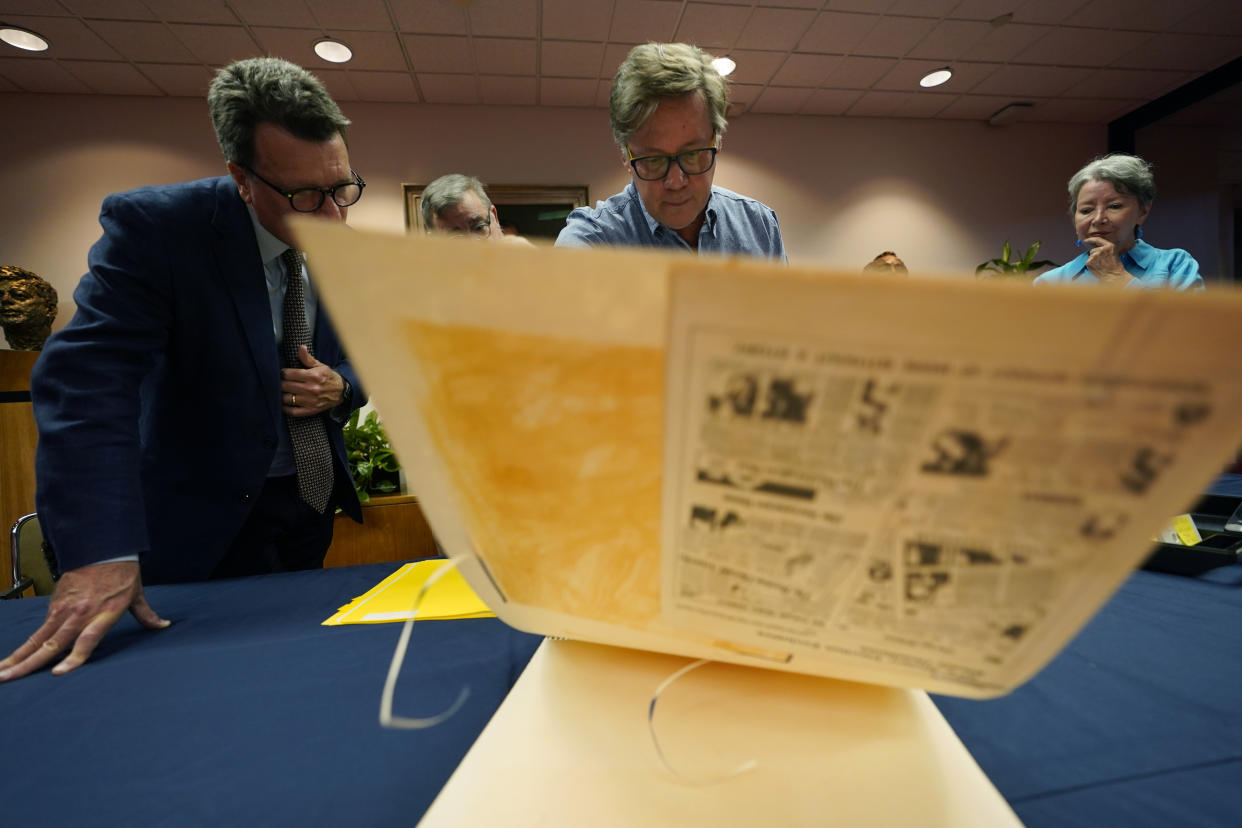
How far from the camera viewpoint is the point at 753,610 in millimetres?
227

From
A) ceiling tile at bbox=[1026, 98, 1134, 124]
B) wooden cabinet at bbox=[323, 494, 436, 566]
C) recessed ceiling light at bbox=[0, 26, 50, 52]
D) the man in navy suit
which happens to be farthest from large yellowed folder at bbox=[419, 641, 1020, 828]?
ceiling tile at bbox=[1026, 98, 1134, 124]

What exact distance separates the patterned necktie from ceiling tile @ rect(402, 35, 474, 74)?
2565 millimetres

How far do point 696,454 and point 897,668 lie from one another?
0.46 feet

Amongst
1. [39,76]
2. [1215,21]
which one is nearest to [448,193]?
[39,76]

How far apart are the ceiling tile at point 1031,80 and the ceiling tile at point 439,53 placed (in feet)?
11.7

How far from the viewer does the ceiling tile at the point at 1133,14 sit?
3006mm

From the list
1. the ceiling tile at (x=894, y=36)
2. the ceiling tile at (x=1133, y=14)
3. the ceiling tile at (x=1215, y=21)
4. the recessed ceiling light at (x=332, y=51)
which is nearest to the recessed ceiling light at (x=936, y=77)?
the ceiling tile at (x=894, y=36)

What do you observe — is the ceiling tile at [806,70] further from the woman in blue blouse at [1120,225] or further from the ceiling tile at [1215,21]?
the ceiling tile at [1215,21]

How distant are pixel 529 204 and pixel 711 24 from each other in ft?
5.19

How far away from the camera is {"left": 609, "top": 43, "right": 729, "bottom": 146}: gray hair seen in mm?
1109

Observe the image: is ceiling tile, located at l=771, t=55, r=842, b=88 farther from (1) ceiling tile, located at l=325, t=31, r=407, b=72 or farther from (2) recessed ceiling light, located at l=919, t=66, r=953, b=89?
(1) ceiling tile, located at l=325, t=31, r=407, b=72

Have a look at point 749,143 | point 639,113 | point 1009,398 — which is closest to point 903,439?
point 1009,398

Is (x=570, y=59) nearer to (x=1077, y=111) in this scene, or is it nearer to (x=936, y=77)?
(x=936, y=77)

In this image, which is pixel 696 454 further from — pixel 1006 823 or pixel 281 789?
pixel 281 789
